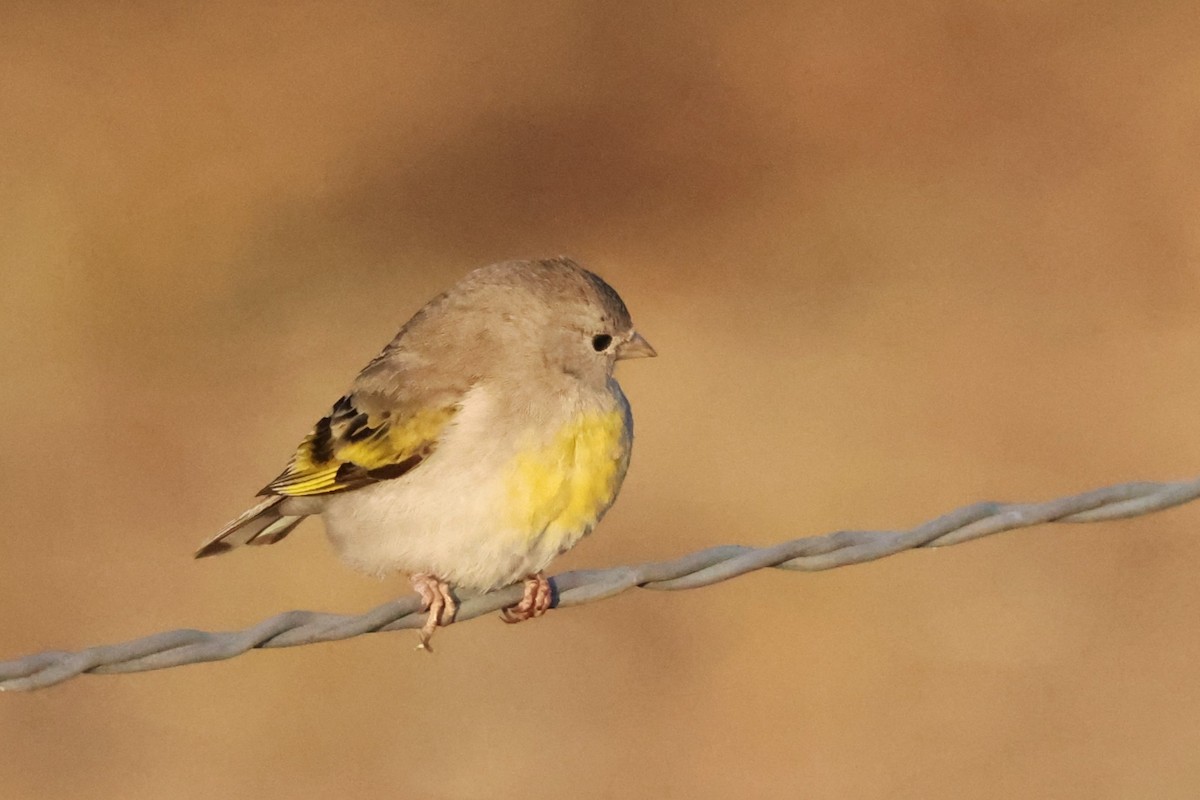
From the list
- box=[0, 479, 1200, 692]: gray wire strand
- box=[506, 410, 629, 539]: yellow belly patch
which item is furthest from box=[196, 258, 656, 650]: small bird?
box=[0, 479, 1200, 692]: gray wire strand

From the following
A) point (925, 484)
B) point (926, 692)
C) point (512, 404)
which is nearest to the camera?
point (512, 404)

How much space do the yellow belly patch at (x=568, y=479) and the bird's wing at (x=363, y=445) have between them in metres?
0.41

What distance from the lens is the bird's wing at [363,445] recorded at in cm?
596

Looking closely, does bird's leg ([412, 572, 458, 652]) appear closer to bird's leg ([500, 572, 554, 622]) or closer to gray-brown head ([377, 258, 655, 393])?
bird's leg ([500, 572, 554, 622])

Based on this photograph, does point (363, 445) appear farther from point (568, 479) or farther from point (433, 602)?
point (568, 479)

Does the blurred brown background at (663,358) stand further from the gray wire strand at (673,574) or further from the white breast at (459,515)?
the gray wire strand at (673,574)

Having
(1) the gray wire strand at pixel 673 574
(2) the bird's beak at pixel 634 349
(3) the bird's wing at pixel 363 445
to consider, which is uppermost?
(2) the bird's beak at pixel 634 349

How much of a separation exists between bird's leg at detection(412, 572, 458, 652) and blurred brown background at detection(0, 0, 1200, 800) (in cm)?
495

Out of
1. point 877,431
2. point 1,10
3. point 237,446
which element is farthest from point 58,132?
point 877,431

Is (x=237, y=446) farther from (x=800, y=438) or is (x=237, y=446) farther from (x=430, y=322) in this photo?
(x=430, y=322)

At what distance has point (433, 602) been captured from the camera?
587 centimetres

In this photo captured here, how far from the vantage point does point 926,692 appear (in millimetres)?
11242

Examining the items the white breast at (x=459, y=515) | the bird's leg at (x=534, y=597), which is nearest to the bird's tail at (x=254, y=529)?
the white breast at (x=459, y=515)

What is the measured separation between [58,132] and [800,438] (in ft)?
26.0
